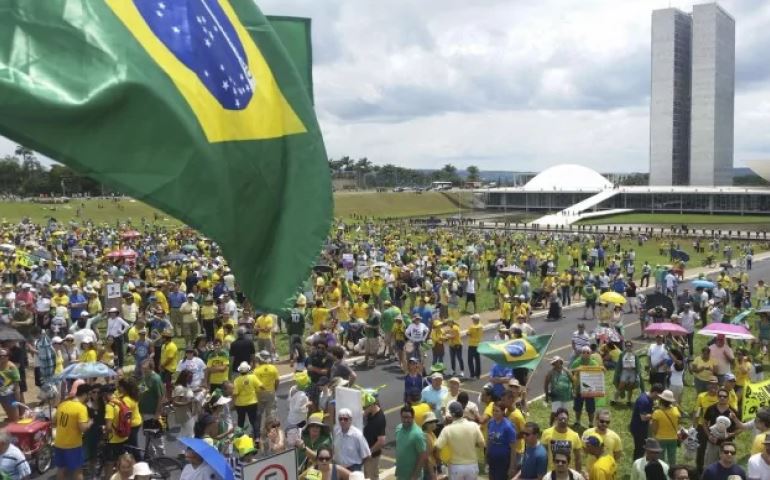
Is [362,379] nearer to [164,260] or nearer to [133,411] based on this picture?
[133,411]

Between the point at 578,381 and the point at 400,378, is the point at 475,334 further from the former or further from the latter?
the point at 578,381

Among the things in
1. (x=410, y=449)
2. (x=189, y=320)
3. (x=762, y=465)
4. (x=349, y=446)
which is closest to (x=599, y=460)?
(x=762, y=465)

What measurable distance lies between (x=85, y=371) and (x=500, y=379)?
19.4 ft

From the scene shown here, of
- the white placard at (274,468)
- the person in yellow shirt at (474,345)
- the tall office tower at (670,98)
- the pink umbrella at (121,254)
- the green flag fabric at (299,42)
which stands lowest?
the person in yellow shirt at (474,345)

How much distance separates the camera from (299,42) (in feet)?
19.4

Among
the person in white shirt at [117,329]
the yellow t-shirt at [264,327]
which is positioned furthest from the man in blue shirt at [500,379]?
the person in white shirt at [117,329]

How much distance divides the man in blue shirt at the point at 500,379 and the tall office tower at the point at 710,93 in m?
137

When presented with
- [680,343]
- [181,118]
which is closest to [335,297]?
[680,343]

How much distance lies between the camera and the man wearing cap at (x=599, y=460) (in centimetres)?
768

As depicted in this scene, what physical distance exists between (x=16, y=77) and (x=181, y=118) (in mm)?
917

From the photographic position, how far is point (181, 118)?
4.21 m

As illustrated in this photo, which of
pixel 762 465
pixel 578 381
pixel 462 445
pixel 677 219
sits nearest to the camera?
pixel 762 465

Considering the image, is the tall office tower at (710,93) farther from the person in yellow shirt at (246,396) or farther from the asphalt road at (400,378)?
the person in yellow shirt at (246,396)

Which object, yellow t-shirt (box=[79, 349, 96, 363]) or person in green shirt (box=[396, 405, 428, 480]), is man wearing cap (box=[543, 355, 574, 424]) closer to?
person in green shirt (box=[396, 405, 428, 480])
